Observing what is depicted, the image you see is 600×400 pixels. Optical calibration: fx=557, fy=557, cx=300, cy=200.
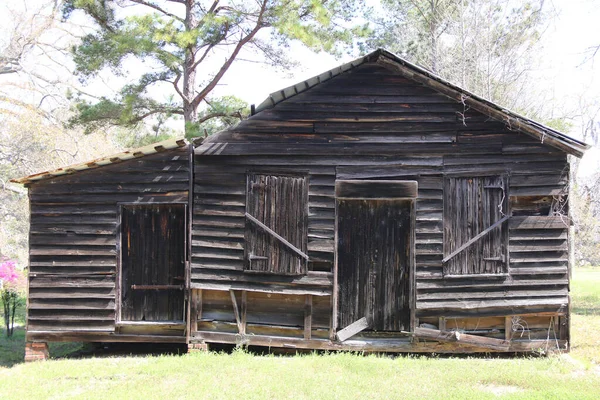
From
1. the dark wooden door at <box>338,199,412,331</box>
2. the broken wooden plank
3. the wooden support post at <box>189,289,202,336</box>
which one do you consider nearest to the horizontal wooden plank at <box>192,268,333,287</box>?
the wooden support post at <box>189,289,202,336</box>

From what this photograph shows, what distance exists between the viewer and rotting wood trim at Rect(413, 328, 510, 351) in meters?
9.48

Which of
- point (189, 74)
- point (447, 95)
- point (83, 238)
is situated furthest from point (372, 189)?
point (189, 74)

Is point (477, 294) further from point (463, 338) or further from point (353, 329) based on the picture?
point (353, 329)

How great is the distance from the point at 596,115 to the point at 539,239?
15.9 feet

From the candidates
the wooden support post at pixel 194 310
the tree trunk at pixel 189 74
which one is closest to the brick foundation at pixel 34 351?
the wooden support post at pixel 194 310

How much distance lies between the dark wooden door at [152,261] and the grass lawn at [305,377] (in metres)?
0.93

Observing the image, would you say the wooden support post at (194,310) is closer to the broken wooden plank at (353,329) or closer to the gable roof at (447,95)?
the broken wooden plank at (353,329)

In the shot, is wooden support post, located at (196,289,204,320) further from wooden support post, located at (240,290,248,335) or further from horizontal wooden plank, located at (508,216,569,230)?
horizontal wooden plank, located at (508,216,569,230)

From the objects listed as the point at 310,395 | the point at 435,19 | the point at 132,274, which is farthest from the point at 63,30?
the point at 310,395

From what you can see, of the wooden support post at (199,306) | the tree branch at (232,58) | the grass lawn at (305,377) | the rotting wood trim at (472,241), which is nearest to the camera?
the grass lawn at (305,377)

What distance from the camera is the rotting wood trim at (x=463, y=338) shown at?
9.48 meters

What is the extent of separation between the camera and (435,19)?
24406 millimetres

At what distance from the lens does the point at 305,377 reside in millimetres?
7867

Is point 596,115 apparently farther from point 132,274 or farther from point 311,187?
point 132,274
